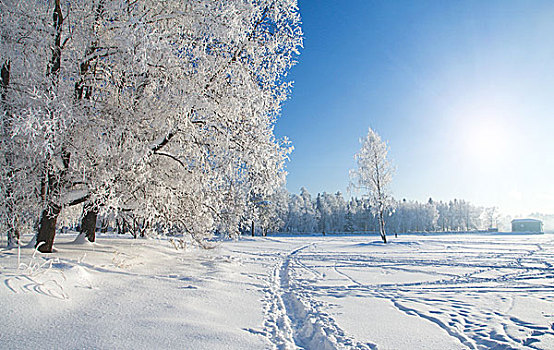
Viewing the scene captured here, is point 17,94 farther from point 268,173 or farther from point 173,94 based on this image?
point 268,173

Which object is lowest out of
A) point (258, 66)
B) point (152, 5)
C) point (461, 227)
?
point (461, 227)

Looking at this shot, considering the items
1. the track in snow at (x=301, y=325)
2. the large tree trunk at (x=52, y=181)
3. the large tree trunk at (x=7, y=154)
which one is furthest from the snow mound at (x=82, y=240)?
the track in snow at (x=301, y=325)

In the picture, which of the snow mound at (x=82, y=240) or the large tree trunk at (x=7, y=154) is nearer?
the large tree trunk at (x=7, y=154)

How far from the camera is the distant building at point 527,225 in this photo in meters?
72.4

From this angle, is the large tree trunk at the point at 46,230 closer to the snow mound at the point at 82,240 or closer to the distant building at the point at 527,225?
the snow mound at the point at 82,240

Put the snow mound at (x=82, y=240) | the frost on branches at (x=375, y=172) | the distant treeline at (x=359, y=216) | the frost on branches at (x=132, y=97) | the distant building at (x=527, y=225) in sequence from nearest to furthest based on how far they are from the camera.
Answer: the frost on branches at (x=132, y=97), the snow mound at (x=82, y=240), the frost on branches at (x=375, y=172), the distant building at (x=527, y=225), the distant treeline at (x=359, y=216)

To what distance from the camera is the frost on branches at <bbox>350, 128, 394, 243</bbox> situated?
29133 mm

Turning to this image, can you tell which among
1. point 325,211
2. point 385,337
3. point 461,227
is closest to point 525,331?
point 385,337

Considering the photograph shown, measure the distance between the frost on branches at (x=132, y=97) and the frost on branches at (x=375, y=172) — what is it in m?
23.6

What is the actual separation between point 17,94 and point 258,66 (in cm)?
507

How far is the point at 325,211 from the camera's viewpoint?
84688 mm

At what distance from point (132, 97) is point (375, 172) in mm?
26800

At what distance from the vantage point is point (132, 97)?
665cm

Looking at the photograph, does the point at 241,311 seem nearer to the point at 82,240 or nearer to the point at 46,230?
the point at 46,230
